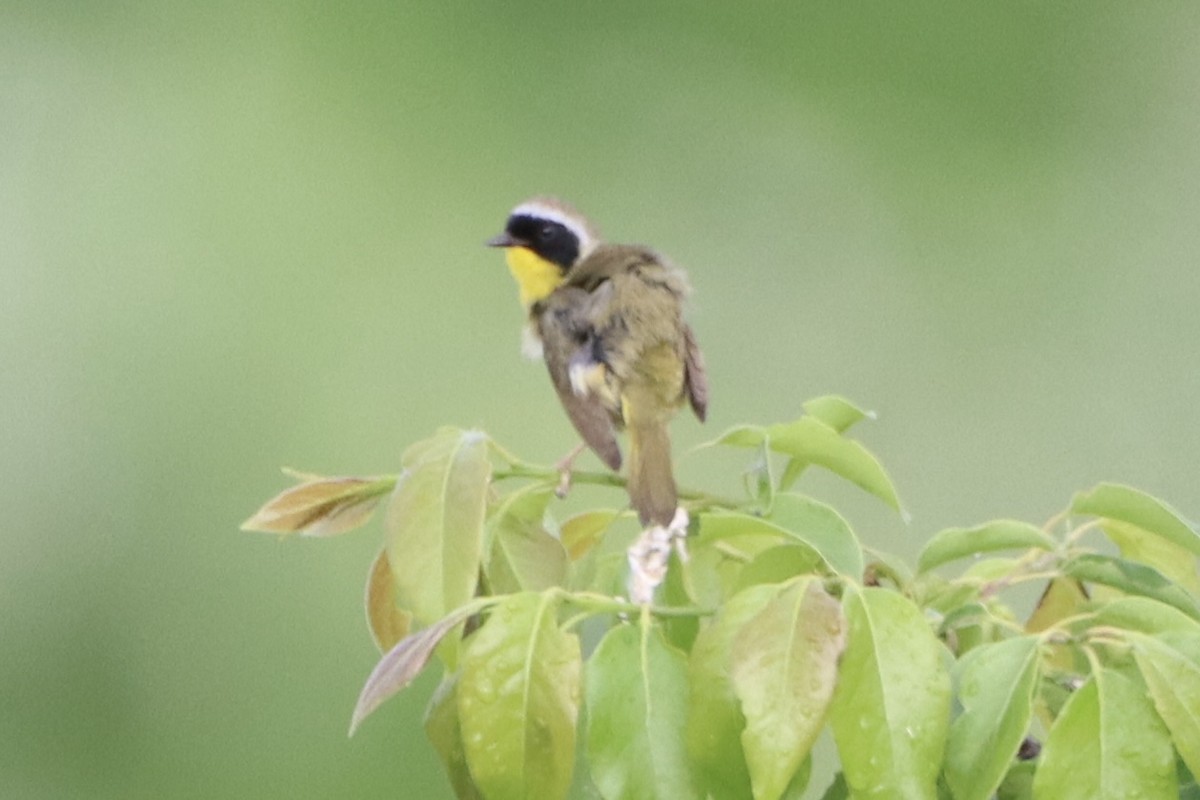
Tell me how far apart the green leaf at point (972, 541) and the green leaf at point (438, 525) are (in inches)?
12.5

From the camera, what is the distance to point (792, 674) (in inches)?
38.2

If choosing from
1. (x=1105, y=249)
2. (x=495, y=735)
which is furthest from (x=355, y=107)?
(x=495, y=735)

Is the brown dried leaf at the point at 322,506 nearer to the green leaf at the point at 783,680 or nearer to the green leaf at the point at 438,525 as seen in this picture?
the green leaf at the point at 438,525

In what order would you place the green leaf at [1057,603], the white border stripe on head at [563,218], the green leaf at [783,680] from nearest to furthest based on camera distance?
the green leaf at [783,680], the green leaf at [1057,603], the white border stripe on head at [563,218]

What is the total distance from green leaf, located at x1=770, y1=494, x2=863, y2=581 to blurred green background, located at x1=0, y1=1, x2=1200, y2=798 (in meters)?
2.46

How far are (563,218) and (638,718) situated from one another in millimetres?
→ 1678

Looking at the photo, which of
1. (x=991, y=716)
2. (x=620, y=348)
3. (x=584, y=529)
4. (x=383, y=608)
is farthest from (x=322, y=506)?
(x=620, y=348)

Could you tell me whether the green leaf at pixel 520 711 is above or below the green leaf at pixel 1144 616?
below

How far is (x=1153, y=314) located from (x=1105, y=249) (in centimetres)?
28

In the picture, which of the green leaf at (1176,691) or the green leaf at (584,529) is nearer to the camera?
the green leaf at (1176,691)

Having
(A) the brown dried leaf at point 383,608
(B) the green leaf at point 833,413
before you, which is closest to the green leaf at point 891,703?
(B) the green leaf at point 833,413

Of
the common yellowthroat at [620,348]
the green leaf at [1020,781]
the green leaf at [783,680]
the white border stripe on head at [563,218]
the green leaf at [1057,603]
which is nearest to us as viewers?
the green leaf at [783,680]

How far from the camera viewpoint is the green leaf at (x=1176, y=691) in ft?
3.15

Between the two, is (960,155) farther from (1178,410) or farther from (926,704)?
(926,704)
